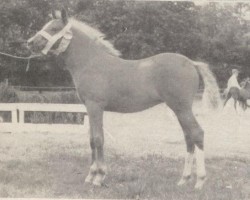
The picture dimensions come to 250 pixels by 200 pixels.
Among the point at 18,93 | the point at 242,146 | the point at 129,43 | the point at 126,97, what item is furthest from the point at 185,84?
the point at 18,93

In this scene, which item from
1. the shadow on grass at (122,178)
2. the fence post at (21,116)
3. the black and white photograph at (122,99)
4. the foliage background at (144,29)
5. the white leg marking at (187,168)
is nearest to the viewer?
the shadow on grass at (122,178)

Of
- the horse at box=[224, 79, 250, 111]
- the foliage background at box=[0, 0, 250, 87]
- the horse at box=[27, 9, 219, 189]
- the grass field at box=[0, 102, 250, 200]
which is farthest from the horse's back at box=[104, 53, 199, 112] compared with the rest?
the horse at box=[224, 79, 250, 111]

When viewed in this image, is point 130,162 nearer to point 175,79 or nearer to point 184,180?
point 184,180

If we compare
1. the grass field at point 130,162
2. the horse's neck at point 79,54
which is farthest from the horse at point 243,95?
the horse's neck at point 79,54

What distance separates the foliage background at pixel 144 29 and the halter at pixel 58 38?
77cm

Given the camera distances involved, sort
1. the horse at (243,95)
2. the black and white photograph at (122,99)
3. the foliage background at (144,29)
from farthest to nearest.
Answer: the horse at (243,95), the foliage background at (144,29), the black and white photograph at (122,99)

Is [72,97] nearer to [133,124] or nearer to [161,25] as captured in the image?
[133,124]

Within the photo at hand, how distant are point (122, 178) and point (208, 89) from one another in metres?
1.04

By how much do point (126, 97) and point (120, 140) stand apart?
5.08ft

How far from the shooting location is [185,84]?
9.61ft

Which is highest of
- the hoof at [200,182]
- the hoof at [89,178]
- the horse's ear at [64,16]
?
the horse's ear at [64,16]

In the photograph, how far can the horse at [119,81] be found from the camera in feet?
9.62

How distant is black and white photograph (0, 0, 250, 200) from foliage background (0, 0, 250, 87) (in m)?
0.02

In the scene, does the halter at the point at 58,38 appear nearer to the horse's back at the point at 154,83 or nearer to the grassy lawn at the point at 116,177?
the horse's back at the point at 154,83
